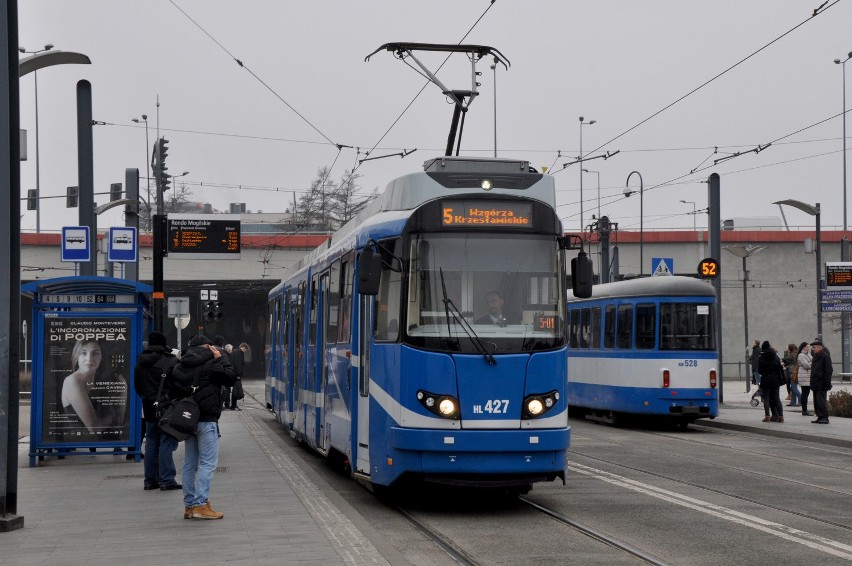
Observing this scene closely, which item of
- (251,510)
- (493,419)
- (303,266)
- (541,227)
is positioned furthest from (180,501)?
(303,266)

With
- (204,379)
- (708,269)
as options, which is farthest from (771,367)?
(204,379)

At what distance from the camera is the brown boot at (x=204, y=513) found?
11.3 meters

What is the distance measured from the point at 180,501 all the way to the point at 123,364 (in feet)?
16.3

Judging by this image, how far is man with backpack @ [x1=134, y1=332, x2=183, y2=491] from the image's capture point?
46.4ft

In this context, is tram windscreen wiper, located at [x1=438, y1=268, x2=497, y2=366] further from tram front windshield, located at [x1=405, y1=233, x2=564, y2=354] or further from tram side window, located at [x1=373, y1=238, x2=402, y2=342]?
tram side window, located at [x1=373, y1=238, x2=402, y2=342]

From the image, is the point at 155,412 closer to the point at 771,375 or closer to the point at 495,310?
the point at 495,310

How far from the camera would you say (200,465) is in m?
11.4

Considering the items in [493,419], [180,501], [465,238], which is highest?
[465,238]

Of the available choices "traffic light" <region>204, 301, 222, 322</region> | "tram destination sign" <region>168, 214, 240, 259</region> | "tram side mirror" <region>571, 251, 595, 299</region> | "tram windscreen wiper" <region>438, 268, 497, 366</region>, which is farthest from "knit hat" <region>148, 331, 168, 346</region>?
"tram destination sign" <region>168, 214, 240, 259</region>

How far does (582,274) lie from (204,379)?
3.92 metres

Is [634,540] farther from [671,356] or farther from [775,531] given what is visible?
[671,356]

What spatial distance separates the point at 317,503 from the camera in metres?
12.3

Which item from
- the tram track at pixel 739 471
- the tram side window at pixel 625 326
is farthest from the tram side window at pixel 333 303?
Result: the tram side window at pixel 625 326

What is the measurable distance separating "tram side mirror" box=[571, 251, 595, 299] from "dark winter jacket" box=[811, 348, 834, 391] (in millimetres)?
13984
